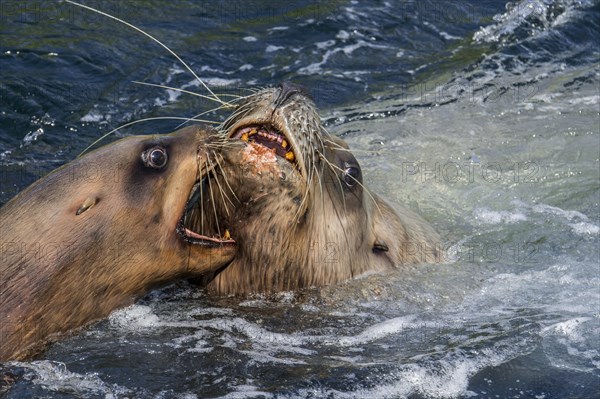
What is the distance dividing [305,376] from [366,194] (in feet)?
5.66

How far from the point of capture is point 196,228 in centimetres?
592

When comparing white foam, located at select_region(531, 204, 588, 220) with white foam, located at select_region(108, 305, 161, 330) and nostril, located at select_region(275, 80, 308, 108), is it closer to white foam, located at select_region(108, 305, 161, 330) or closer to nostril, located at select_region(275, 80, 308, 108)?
nostril, located at select_region(275, 80, 308, 108)

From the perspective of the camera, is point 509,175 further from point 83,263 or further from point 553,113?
point 83,263

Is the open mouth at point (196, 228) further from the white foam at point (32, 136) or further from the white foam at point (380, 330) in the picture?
the white foam at point (32, 136)

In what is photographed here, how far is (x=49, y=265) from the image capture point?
5.25 metres

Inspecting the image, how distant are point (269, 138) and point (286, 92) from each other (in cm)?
A: 28

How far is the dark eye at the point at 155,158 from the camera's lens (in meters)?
5.58

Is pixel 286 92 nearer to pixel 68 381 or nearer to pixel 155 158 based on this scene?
pixel 155 158

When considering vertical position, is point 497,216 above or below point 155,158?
below

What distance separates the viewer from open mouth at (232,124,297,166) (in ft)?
18.7

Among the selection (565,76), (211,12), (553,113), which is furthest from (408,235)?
(211,12)

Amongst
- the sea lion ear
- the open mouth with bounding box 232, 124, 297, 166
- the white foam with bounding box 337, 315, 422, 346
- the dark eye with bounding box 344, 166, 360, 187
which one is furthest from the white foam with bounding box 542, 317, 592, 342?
the open mouth with bounding box 232, 124, 297, 166

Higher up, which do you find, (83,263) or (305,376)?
(83,263)

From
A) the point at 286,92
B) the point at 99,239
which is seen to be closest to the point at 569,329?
the point at 286,92
